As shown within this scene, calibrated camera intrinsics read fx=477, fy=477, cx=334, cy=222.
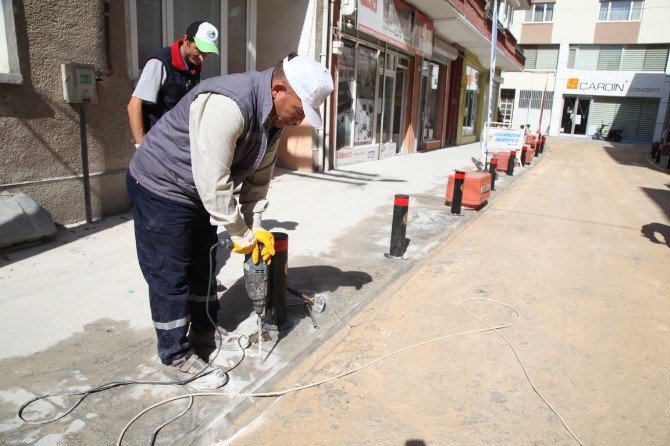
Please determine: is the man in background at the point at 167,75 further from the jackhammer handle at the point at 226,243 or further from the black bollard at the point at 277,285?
→ the jackhammer handle at the point at 226,243

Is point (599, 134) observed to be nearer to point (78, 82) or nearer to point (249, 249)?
point (78, 82)

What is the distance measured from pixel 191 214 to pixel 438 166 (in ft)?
39.6

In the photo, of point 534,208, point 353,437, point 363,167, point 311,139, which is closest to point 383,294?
point 353,437

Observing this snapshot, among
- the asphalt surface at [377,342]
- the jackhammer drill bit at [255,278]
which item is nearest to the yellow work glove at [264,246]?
the jackhammer drill bit at [255,278]

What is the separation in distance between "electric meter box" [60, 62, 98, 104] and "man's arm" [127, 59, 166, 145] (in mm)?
1747

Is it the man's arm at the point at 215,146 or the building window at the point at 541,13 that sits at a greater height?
the building window at the point at 541,13

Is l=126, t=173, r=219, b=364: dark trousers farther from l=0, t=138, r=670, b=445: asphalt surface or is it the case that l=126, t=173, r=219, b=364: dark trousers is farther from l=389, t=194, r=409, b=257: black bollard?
l=389, t=194, r=409, b=257: black bollard

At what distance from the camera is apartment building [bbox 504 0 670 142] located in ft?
111

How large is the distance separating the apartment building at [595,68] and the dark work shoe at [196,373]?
33316 mm

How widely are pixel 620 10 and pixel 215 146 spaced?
41264mm

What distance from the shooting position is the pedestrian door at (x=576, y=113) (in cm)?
3712

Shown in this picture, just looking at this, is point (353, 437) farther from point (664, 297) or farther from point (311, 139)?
point (311, 139)

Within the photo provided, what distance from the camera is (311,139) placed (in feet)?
34.3

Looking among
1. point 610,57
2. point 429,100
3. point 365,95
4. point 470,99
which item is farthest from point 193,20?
point 610,57
